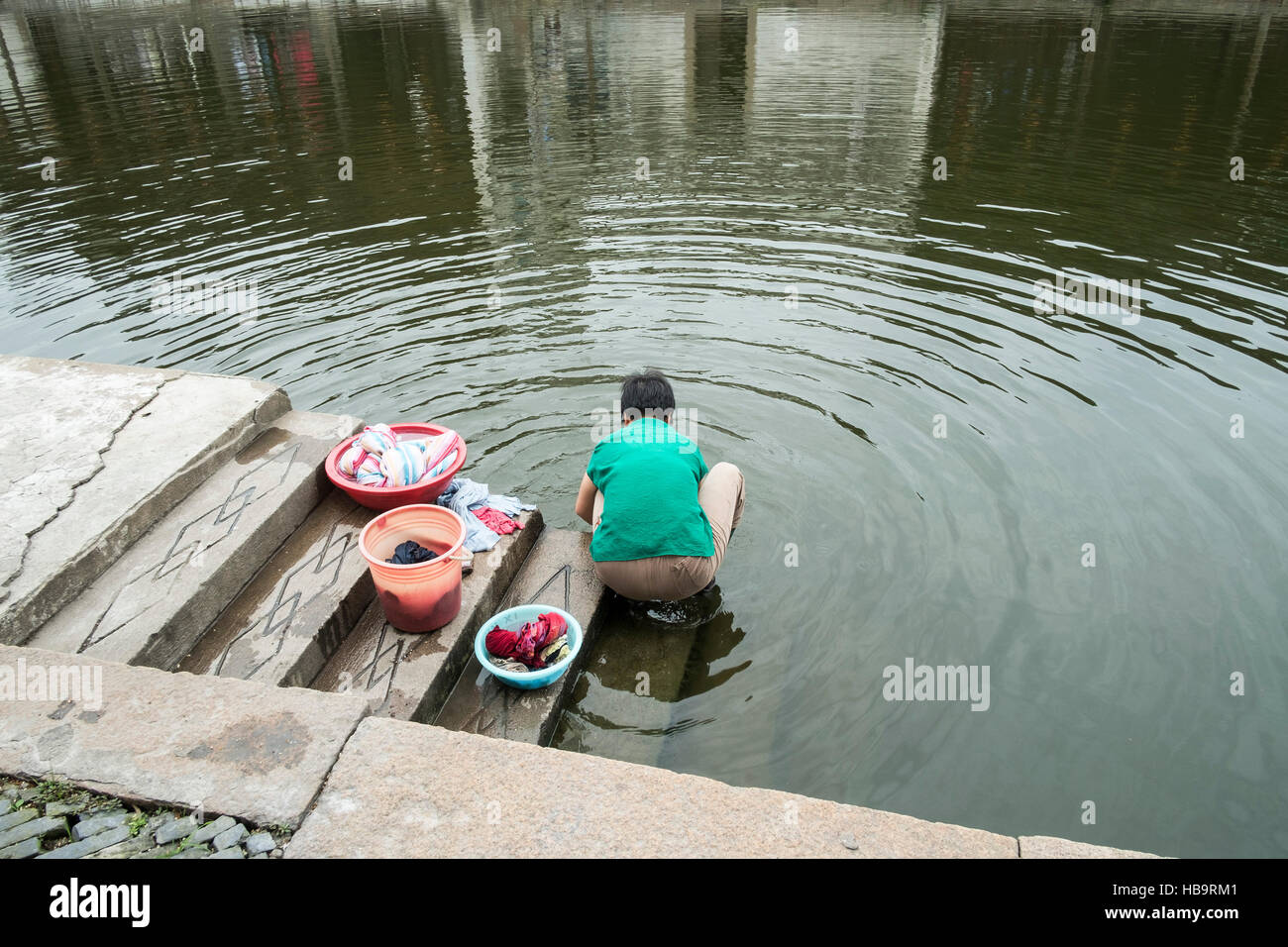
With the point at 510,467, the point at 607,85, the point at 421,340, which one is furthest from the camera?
the point at 607,85

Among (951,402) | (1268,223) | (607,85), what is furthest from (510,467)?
(607,85)

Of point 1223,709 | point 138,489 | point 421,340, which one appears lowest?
point 1223,709

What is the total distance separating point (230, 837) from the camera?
262cm

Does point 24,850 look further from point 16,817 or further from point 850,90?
point 850,90

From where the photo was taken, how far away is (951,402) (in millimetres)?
6695

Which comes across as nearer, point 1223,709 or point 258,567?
point 1223,709

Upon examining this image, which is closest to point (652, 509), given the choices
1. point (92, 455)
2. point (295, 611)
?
point (295, 611)

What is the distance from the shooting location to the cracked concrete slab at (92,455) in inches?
151

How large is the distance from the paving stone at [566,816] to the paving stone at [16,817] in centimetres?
86

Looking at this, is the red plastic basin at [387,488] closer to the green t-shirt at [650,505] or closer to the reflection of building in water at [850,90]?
the green t-shirt at [650,505]

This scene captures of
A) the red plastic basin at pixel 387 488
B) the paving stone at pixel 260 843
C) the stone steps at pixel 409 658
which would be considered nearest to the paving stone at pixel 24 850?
the paving stone at pixel 260 843
